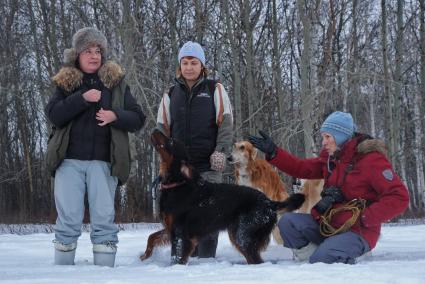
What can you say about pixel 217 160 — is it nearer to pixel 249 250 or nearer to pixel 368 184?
pixel 249 250

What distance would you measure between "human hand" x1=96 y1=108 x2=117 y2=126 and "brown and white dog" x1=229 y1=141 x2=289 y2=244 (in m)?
2.51

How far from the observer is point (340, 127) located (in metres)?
4.23

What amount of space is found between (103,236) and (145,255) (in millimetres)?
732

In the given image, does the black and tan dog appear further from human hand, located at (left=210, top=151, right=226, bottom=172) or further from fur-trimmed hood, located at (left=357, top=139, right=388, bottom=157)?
fur-trimmed hood, located at (left=357, top=139, right=388, bottom=157)

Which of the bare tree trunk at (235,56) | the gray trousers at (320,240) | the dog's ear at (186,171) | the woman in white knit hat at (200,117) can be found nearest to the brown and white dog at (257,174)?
the woman in white knit hat at (200,117)

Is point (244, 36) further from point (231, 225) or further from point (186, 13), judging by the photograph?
point (231, 225)

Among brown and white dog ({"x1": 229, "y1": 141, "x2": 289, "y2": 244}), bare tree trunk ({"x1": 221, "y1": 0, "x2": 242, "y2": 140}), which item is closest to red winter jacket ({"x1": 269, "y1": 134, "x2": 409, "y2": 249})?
brown and white dog ({"x1": 229, "y1": 141, "x2": 289, "y2": 244})

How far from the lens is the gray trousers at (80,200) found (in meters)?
4.00

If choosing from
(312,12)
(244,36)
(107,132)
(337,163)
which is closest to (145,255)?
(107,132)

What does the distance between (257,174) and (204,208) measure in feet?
7.00

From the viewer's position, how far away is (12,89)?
19.1 m

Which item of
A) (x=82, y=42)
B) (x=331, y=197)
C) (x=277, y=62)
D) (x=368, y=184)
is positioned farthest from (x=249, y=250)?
(x=277, y=62)

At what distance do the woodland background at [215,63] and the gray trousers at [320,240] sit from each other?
6.55 metres

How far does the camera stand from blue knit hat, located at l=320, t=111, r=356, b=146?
423cm
